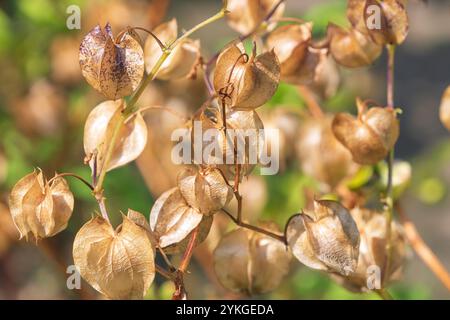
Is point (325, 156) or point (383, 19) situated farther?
point (325, 156)

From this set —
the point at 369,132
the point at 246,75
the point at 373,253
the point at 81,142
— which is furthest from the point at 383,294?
the point at 81,142

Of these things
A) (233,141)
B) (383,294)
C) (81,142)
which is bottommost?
(383,294)

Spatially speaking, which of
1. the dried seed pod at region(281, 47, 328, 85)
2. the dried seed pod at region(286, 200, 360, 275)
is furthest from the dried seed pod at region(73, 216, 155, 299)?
the dried seed pod at region(281, 47, 328, 85)

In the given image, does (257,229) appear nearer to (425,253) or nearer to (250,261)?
(250,261)

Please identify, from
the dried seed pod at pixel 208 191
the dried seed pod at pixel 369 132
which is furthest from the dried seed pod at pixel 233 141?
the dried seed pod at pixel 369 132

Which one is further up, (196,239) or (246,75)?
(246,75)
